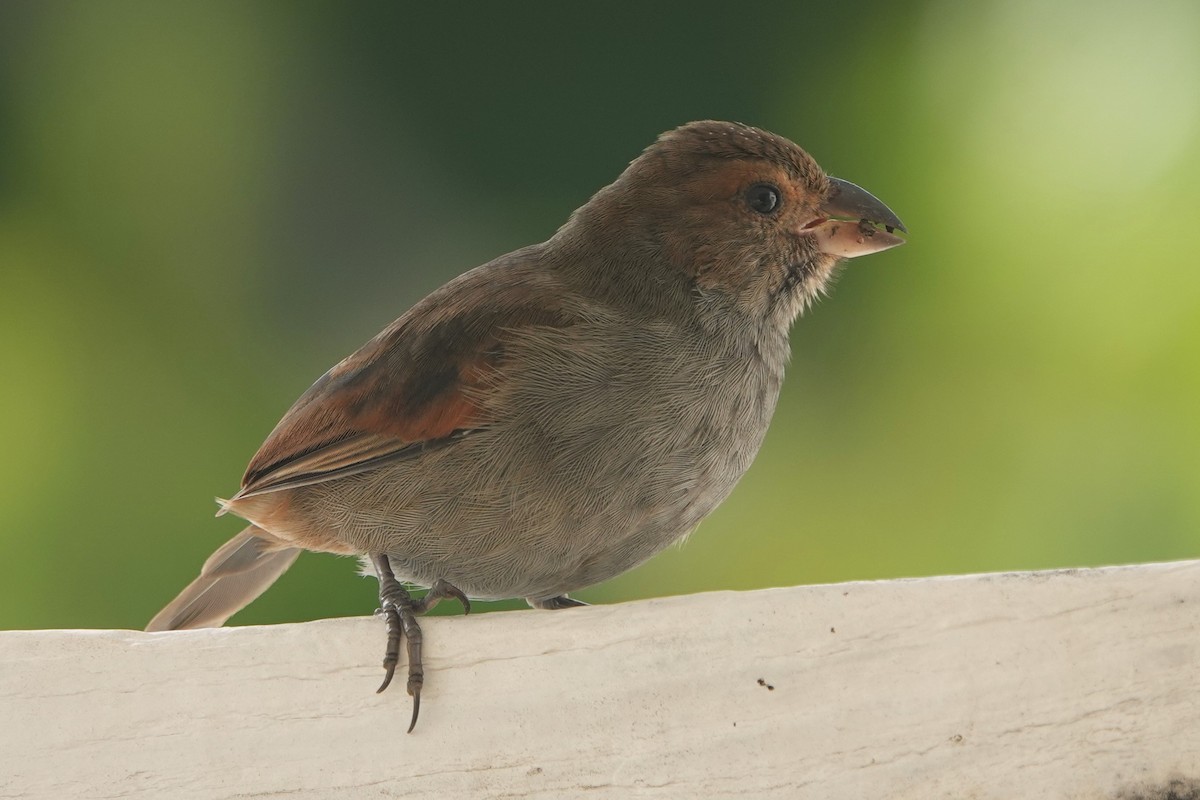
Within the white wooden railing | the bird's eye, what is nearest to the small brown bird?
the bird's eye

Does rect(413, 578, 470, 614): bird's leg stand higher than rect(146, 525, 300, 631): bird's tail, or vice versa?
rect(413, 578, 470, 614): bird's leg

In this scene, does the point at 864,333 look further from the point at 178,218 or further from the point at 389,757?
the point at 389,757

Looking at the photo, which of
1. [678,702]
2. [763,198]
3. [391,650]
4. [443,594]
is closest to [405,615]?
[391,650]

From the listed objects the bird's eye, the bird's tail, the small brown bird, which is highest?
the bird's eye

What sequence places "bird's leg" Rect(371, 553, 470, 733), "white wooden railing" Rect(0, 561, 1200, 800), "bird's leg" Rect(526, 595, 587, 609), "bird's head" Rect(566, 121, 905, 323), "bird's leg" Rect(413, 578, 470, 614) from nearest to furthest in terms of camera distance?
1. "white wooden railing" Rect(0, 561, 1200, 800)
2. "bird's leg" Rect(371, 553, 470, 733)
3. "bird's leg" Rect(413, 578, 470, 614)
4. "bird's head" Rect(566, 121, 905, 323)
5. "bird's leg" Rect(526, 595, 587, 609)

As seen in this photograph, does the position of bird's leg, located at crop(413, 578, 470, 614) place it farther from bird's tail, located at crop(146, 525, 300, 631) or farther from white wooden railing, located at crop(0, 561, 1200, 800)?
bird's tail, located at crop(146, 525, 300, 631)

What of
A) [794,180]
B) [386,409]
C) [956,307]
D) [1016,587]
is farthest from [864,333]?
[1016,587]

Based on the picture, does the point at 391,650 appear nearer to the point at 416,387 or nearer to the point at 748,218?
the point at 416,387

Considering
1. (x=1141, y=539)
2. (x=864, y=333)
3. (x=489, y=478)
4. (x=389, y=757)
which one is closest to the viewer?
(x=389, y=757)
